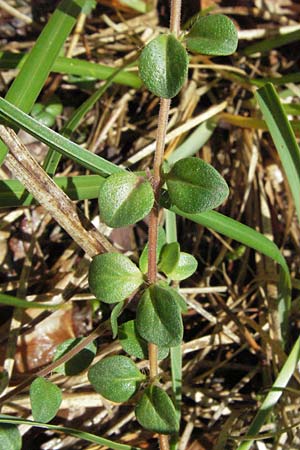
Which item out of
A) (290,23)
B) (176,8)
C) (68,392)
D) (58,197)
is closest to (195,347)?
(68,392)

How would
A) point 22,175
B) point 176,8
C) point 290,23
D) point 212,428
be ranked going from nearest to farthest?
1. point 176,8
2. point 22,175
3. point 212,428
4. point 290,23

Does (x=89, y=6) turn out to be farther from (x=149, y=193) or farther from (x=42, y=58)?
(x=149, y=193)

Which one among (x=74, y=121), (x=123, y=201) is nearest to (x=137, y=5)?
(x=74, y=121)

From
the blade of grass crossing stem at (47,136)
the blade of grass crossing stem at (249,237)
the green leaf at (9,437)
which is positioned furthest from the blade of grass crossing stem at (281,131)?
the green leaf at (9,437)

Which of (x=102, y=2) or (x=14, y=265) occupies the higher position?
(x=102, y=2)

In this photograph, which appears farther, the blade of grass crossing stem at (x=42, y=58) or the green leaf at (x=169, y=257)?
the blade of grass crossing stem at (x=42, y=58)

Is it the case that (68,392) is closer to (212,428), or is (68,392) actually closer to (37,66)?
(212,428)

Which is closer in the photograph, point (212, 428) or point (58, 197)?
point (58, 197)

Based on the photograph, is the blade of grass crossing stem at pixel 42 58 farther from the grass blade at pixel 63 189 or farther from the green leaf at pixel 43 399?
the green leaf at pixel 43 399
